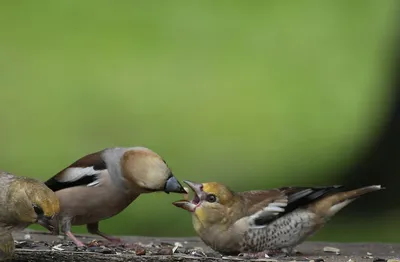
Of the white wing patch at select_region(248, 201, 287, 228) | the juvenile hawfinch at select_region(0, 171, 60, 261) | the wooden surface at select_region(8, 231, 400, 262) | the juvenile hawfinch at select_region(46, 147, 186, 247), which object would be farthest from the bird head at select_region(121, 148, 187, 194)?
the juvenile hawfinch at select_region(0, 171, 60, 261)

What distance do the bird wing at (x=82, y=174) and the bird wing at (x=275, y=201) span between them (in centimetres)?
64

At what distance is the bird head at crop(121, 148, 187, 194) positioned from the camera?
11.8 feet

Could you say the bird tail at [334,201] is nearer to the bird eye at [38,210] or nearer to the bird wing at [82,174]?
the bird wing at [82,174]

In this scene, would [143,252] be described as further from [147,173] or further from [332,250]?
[332,250]

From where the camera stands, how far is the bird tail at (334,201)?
395cm

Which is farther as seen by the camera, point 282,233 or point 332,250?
point 332,250

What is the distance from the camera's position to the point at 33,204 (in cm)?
315

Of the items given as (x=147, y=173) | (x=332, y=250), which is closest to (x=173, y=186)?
(x=147, y=173)

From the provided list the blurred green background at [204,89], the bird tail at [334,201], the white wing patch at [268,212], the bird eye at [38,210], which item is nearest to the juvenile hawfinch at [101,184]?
the white wing patch at [268,212]

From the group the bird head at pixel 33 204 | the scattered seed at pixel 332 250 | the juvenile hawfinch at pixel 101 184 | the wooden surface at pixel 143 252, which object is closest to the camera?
the bird head at pixel 33 204

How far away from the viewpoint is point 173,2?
600 centimetres

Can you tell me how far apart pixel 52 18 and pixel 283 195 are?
271 cm

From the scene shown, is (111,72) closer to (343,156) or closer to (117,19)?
(117,19)

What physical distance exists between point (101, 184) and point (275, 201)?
755 mm
